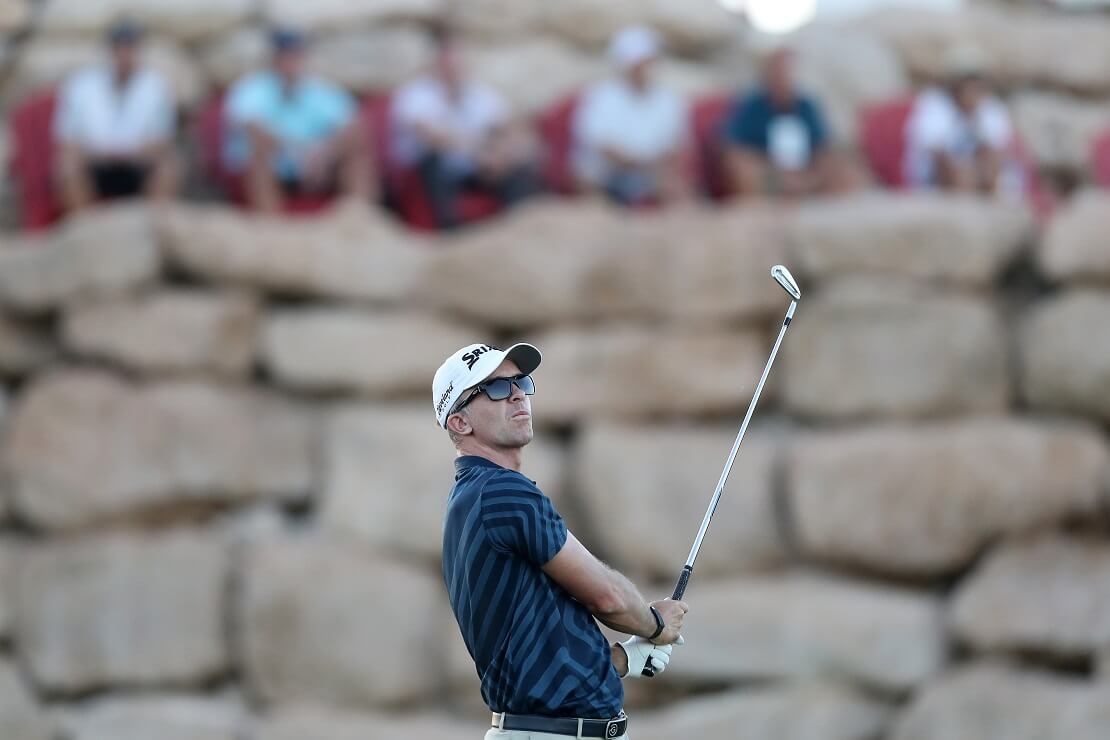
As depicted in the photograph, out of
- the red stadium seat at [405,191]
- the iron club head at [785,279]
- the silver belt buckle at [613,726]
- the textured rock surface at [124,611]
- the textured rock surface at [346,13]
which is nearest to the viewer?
the silver belt buckle at [613,726]

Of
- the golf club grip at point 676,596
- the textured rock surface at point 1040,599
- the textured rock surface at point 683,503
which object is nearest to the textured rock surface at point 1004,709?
the textured rock surface at point 1040,599

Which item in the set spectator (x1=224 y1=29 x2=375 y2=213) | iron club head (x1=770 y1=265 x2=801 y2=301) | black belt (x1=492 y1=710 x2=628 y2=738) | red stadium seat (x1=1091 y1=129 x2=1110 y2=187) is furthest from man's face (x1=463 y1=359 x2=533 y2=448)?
red stadium seat (x1=1091 y1=129 x2=1110 y2=187)

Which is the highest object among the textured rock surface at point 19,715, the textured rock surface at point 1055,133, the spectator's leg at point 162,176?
the textured rock surface at point 1055,133

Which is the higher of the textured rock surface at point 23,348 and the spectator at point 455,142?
the spectator at point 455,142

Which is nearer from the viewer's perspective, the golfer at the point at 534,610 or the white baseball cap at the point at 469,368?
the golfer at the point at 534,610

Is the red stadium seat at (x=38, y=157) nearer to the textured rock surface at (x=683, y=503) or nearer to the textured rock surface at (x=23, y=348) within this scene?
the textured rock surface at (x=23, y=348)

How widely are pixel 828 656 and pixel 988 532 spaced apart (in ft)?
3.26

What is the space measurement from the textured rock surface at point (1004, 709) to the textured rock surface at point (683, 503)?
1146 millimetres

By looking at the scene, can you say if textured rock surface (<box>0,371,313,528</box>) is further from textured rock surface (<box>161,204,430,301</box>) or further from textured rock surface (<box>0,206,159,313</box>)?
textured rock surface (<box>161,204,430,301</box>)

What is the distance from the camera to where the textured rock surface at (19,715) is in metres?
9.36

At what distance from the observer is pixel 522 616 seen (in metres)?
4.02

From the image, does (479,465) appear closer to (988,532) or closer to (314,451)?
(988,532)

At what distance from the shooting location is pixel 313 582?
9.28m

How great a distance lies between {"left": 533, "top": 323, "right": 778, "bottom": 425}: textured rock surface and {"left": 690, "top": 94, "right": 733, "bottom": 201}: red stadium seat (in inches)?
48.7
